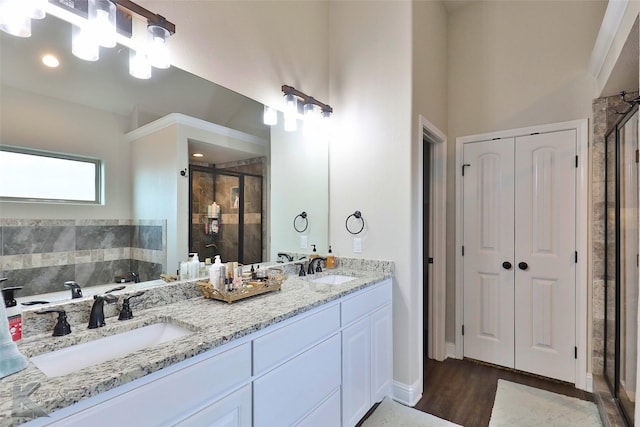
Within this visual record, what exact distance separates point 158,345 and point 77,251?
0.60m

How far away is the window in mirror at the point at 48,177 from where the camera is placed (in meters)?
1.16

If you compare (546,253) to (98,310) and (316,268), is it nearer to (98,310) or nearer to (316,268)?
(316,268)

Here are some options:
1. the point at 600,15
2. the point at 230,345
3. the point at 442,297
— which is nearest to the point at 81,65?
the point at 230,345

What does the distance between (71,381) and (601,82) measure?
3428mm

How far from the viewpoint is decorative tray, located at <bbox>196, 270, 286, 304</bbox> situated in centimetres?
163

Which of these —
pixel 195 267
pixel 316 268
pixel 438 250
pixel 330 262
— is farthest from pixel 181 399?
pixel 438 250

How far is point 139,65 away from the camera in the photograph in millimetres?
1546

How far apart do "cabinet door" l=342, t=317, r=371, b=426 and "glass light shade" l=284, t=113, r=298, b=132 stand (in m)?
1.48

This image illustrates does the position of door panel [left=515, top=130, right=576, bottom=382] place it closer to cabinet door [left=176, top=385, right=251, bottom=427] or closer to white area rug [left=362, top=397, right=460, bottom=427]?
white area rug [left=362, top=397, right=460, bottom=427]

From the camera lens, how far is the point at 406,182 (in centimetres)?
237

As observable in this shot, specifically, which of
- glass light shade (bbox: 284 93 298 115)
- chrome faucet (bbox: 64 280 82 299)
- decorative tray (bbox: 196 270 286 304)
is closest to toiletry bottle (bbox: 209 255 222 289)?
decorative tray (bbox: 196 270 286 304)

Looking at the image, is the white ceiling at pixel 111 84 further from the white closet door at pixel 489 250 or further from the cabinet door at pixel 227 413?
the white closet door at pixel 489 250

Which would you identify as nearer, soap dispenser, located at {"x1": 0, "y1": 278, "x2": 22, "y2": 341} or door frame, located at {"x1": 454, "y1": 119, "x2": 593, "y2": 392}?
soap dispenser, located at {"x1": 0, "y1": 278, "x2": 22, "y2": 341}

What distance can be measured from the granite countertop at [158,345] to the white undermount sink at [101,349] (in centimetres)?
2
